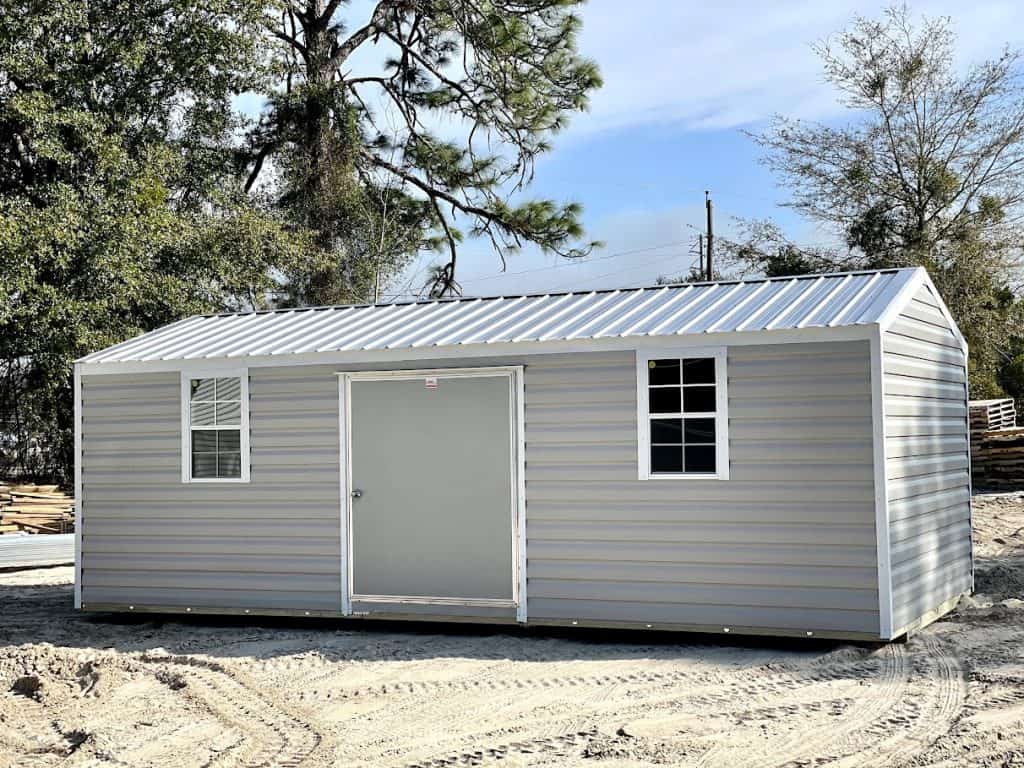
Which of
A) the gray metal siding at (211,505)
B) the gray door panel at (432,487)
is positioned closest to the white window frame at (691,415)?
the gray door panel at (432,487)

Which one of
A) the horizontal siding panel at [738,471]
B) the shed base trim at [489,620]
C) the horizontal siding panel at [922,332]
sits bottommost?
the shed base trim at [489,620]

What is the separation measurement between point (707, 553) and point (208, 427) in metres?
4.51

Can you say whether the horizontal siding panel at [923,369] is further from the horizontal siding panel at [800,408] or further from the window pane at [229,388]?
the window pane at [229,388]

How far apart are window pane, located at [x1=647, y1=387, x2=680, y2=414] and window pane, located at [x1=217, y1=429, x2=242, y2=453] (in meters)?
3.68

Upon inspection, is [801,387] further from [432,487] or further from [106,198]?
[106,198]

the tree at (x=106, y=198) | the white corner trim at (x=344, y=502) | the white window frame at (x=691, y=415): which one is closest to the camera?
the white window frame at (x=691, y=415)

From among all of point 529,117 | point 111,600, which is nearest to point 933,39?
point 529,117

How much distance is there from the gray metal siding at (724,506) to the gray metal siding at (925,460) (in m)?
0.31

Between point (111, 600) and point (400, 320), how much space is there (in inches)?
144

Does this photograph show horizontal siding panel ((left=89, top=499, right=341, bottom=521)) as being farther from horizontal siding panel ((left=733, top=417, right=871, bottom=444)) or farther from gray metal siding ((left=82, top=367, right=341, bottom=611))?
horizontal siding panel ((left=733, top=417, right=871, bottom=444))

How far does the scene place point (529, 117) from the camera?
22344mm

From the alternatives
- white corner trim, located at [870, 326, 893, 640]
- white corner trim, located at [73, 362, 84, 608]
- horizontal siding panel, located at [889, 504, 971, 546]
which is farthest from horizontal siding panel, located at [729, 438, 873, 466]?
white corner trim, located at [73, 362, 84, 608]

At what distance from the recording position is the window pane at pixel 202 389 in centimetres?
1036

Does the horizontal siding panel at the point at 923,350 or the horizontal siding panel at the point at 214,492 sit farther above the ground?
the horizontal siding panel at the point at 923,350
